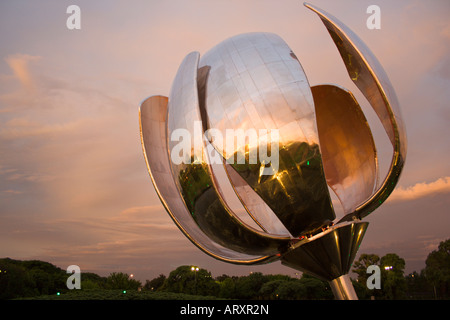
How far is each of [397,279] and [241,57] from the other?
1416 inches

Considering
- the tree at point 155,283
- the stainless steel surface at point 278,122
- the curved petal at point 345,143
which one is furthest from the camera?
the tree at point 155,283

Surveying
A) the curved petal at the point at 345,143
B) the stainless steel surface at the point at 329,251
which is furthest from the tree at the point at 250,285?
the stainless steel surface at the point at 329,251

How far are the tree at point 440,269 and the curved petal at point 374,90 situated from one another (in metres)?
37.8

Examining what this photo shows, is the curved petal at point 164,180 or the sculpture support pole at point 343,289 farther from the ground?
the curved petal at point 164,180

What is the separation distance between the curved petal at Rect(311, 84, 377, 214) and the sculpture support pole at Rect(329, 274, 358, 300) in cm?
185

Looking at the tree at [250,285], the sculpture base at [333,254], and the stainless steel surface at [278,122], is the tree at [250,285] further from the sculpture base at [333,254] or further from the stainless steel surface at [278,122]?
the stainless steel surface at [278,122]

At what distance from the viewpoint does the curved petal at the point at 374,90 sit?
592 cm

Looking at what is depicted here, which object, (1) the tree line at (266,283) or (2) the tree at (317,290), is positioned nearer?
(1) the tree line at (266,283)

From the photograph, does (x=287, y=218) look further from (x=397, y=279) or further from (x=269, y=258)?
(x=397, y=279)

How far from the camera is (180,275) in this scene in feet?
143

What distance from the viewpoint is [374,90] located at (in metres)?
6.46

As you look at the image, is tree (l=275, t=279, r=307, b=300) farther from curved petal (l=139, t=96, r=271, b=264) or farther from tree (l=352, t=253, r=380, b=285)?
curved petal (l=139, t=96, r=271, b=264)

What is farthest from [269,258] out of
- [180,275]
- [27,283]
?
[180,275]
